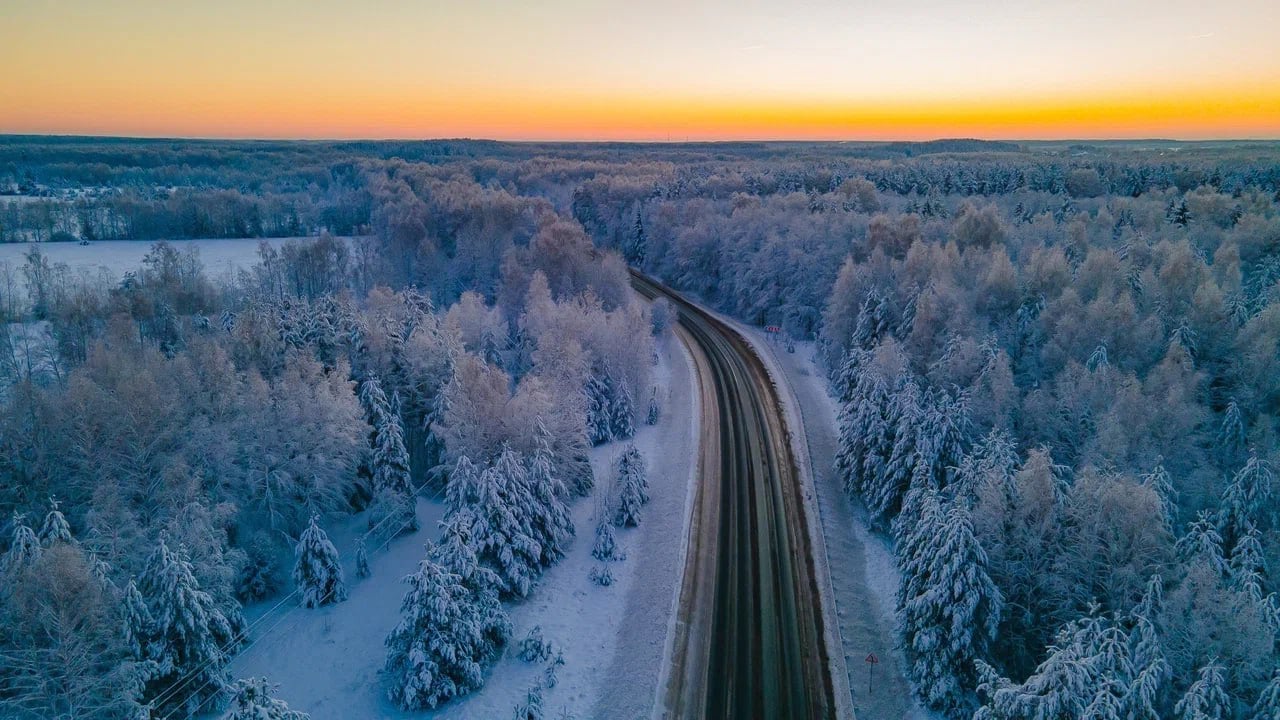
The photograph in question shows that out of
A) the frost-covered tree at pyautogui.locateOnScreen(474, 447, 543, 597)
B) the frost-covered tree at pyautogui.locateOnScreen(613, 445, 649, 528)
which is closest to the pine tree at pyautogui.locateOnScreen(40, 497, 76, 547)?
the frost-covered tree at pyautogui.locateOnScreen(474, 447, 543, 597)

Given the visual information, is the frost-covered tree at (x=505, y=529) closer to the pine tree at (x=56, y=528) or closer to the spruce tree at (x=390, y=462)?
the spruce tree at (x=390, y=462)

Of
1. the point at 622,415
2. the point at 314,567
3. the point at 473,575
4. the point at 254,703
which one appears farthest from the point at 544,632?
the point at 622,415

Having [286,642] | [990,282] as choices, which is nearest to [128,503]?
[286,642]

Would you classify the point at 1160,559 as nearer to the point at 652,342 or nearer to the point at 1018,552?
the point at 1018,552

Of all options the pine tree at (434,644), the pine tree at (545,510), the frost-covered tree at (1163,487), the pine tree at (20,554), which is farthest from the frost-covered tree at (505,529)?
the frost-covered tree at (1163,487)

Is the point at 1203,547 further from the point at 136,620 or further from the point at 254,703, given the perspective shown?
the point at 136,620

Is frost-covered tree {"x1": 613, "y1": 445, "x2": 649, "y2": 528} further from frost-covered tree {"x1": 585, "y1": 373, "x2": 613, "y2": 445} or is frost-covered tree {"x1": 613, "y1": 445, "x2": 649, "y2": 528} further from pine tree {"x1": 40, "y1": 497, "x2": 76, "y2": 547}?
pine tree {"x1": 40, "y1": 497, "x2": 76, "y2": 547}
